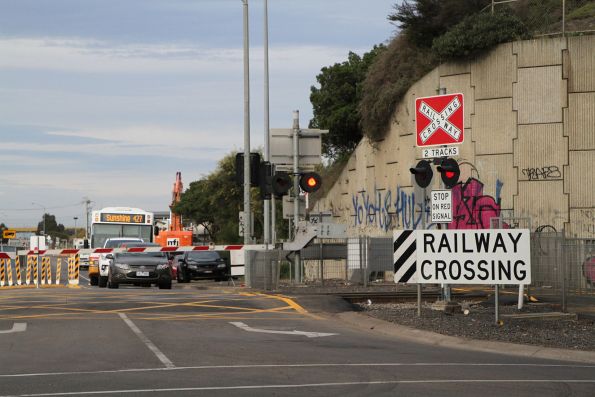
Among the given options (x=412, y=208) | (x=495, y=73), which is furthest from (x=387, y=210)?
(x=495, y=73)

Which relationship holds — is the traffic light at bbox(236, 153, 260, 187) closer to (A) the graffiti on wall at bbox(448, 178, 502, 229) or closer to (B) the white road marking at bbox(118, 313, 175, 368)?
(A) the graffiti on wall at bbox(448, 178, 502, 229)

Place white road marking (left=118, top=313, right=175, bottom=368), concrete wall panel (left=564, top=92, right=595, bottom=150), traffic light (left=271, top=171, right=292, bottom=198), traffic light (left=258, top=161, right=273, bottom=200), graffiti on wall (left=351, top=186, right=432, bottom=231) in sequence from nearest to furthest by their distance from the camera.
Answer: white road marking (left=118, top=313, right=175, bottom=368)
traffic light (left=271, top=171, right=292, bottom=198)
traffic light (left=258, top=161, right=273, bottom=200)
concrete wall panel (left=564, top=92, right=595, bottom=150)
graffiti on wall (left=351, top=186, right=432, bottom=231)

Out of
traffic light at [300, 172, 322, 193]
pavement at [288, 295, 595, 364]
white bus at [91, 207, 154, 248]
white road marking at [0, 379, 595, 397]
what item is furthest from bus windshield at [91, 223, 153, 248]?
white road marking at [0, 379, 595, 397]

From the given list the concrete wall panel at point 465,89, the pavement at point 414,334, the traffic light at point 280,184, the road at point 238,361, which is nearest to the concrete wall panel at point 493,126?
the concrete wall panel at point 465,89

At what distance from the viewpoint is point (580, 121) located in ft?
90.9

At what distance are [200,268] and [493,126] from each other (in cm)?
1766

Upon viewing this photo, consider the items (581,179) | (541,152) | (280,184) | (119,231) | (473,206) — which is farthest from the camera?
(119,231)

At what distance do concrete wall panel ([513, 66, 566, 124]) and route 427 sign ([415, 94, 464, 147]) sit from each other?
469 inches

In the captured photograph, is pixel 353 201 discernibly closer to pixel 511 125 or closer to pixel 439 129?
pixel 511 125

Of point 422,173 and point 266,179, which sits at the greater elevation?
point 266,179

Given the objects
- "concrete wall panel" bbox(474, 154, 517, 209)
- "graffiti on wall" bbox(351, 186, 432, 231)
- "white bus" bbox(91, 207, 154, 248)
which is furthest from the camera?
"white bus" bbox(91, 207, 154, 248)

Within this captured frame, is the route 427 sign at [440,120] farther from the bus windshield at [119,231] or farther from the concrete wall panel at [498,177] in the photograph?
the bus windshield at [119,231]

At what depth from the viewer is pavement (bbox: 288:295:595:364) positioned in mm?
→ 13466

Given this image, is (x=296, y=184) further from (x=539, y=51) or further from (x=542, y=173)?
(x=539, y=51)
